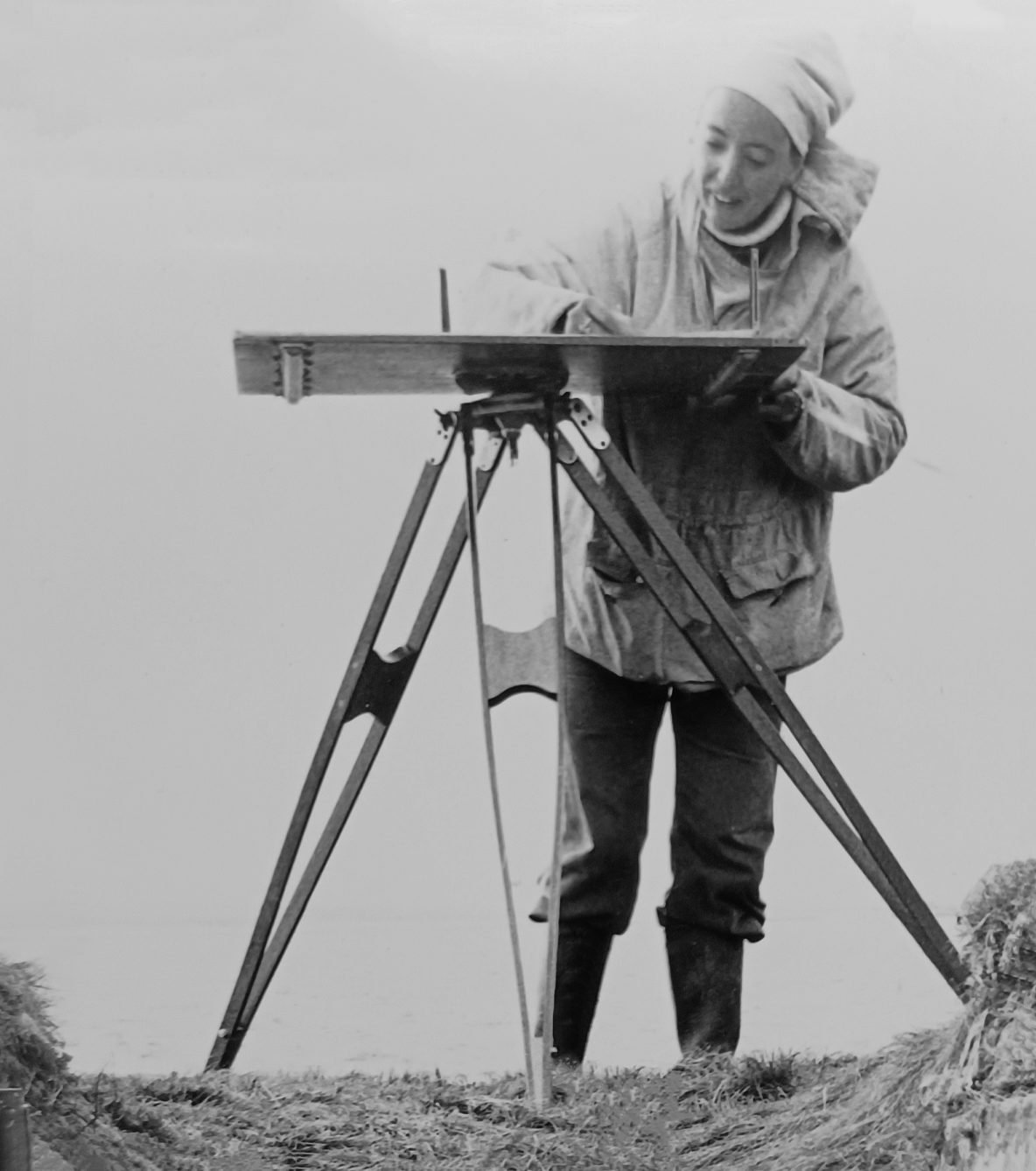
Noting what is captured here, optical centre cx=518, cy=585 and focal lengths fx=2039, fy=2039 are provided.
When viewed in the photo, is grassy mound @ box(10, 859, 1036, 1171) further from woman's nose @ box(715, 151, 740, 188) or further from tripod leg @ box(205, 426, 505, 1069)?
woman's nose @ box(715, 151, 740, 188)

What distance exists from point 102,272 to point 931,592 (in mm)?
1652

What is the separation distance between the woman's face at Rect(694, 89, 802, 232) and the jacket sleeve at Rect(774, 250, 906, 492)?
210 millimetres

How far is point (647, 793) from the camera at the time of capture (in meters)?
3.67

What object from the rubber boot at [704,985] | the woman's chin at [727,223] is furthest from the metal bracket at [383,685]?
the woman's chin at [727,223]

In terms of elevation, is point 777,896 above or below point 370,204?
below

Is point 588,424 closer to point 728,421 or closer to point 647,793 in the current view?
point 728,421

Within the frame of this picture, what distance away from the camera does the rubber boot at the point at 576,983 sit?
365 cm

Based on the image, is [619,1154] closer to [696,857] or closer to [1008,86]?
[696,857]

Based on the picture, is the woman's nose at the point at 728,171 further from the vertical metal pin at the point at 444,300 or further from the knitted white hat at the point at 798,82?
the vertical metal pin at the point at 444,300

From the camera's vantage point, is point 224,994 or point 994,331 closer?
point 224,994

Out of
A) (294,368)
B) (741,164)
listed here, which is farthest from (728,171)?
(294,368)

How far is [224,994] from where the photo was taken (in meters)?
3.63

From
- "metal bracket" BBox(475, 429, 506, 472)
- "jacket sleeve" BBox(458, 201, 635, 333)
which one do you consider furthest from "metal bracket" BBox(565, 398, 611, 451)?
"jacket sleeve" BBox(458, 201, 635, 333)

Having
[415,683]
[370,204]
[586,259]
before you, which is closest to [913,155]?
[586,259]
